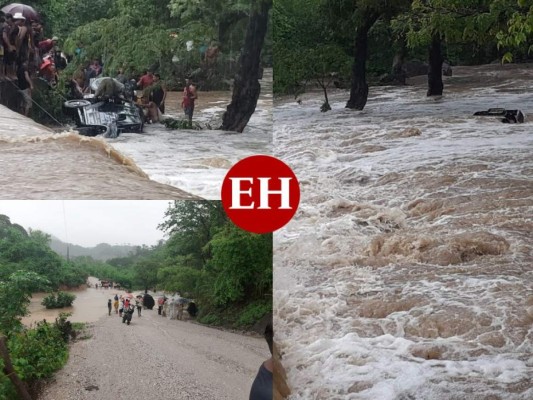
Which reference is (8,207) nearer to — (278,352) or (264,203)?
(264,203)

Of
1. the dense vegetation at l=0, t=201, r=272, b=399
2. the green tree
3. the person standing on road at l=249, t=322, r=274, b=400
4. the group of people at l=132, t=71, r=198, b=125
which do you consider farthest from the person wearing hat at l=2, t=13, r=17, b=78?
the person standing on road at l=249, t=322, r=274, b=400

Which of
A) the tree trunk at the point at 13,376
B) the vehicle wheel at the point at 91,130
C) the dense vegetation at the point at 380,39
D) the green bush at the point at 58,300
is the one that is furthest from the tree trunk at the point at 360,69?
the tree trunk at the point at 13,376

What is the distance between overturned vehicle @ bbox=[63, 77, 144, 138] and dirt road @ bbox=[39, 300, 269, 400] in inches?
36.3

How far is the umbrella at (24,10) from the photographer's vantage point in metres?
3.38

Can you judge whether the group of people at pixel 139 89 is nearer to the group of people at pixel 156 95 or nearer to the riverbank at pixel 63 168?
the group of people at pixel 156 95

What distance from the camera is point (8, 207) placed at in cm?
339

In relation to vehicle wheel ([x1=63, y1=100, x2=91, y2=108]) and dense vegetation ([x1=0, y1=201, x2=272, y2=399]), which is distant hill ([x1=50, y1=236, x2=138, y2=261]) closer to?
dense vegetation ([x1=0, y1=201, x2=272, y2=399])

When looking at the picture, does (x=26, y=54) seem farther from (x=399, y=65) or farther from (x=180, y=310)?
(x=399, y=65)

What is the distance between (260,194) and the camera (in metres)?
3.56

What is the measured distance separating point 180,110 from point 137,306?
1.00 m

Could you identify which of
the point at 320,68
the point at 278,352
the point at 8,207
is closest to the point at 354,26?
the point at 320,68

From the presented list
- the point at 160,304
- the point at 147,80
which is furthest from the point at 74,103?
the point at 160,304

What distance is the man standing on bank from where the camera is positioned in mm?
3531

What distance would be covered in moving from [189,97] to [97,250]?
873 mm
